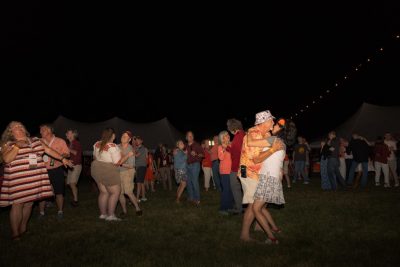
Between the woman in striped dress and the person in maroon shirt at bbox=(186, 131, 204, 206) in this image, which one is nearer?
the woman in striped dress

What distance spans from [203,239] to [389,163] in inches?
398

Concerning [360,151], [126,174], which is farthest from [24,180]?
[360,151]

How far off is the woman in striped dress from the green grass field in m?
→ 0.62

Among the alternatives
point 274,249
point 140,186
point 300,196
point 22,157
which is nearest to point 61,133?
point 140,186

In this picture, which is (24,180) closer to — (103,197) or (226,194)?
(103,197)

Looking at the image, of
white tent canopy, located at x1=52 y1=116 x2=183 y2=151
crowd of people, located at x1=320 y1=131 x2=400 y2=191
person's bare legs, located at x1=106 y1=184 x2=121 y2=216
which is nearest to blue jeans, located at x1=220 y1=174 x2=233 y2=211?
person's bare legs, located at x1=106 y1=184 x2=121 y2=216

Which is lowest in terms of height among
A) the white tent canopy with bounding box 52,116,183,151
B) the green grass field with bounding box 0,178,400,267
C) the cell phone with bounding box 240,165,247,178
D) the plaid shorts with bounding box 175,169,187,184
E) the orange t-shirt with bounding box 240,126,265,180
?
the green grass field with bounding box 0,178,400,267

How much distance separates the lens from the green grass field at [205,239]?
504 centimetres

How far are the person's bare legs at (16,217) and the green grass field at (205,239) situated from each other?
19cm

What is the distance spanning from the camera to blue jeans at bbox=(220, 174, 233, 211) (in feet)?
27.8

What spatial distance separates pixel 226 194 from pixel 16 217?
4123 millimetres

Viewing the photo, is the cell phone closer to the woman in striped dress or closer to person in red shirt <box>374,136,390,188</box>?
the woman in striped dress

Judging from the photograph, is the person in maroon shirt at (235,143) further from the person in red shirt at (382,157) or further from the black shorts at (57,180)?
the person in red shirt at (382,157)

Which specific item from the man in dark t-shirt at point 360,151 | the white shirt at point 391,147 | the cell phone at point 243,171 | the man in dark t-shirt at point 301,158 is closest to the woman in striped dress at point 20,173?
the cell phone at point 243,171
